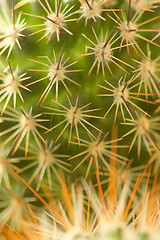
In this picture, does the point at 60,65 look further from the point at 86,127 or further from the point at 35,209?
the point at 35,209

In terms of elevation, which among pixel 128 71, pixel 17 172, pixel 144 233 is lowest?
pixel 144 233

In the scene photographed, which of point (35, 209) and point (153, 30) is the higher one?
point (153, 30)

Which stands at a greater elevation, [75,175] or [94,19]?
[94,19]

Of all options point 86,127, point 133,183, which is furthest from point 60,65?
point 133,183

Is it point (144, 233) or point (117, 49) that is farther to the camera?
point (117, 49)

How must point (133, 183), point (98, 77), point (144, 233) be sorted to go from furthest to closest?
point (133, 183)
point (98, 77)
point (144, 233)

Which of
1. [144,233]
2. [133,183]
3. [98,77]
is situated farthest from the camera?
[133,183]

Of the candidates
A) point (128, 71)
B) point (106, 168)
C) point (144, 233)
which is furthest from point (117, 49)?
point (144, 233)

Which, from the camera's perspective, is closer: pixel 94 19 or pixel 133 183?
pixel 94 19

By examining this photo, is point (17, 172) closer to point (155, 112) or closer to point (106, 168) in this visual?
point (106, 168)
